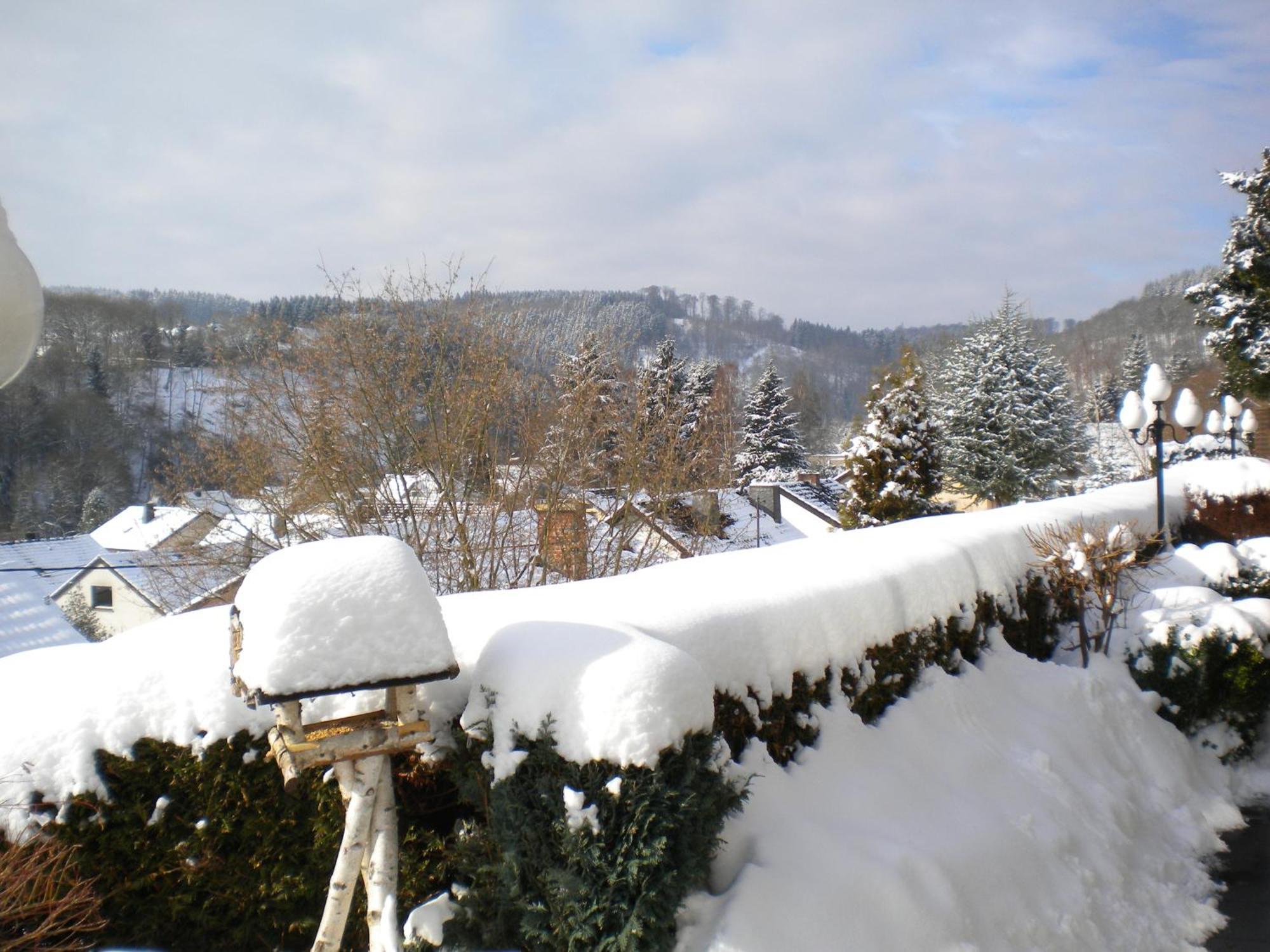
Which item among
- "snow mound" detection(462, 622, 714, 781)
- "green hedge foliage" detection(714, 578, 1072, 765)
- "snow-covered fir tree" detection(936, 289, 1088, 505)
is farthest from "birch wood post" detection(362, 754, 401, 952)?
"snow-covered fir tree" detection(936, 289, 1088, 505)

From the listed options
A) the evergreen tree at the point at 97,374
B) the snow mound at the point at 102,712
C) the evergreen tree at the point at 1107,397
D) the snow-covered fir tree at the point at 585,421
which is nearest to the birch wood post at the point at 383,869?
the snow mound at the point at 102,712

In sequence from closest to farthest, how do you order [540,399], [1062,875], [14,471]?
[1062,875] < [540,399] < [14,471]

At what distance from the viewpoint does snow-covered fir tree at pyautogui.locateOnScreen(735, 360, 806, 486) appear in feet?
108

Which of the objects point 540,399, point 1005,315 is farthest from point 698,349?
point 540,399

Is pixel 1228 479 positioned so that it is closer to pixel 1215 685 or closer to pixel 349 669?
pixel 1215 685

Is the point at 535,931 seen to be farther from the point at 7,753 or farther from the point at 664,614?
the point at 7,753

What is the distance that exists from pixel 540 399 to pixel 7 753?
8.69m

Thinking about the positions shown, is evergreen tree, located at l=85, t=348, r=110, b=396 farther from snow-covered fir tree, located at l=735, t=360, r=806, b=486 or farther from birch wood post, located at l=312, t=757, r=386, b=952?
birch wood post, located at l=312, t=757, r=386, b=952

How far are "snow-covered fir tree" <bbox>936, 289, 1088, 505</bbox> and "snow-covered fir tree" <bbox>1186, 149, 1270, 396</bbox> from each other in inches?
238

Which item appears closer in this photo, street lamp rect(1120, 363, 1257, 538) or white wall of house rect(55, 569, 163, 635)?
street lamp rect(1120, 363, 1257, 538)

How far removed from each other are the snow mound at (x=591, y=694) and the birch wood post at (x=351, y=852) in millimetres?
389

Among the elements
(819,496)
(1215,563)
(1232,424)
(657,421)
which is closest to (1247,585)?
(1215,563)

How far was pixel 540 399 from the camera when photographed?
37.3ft

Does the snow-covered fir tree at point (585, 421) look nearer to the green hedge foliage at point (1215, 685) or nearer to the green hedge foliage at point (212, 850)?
the green hedge foliage at point (1215, 685)
